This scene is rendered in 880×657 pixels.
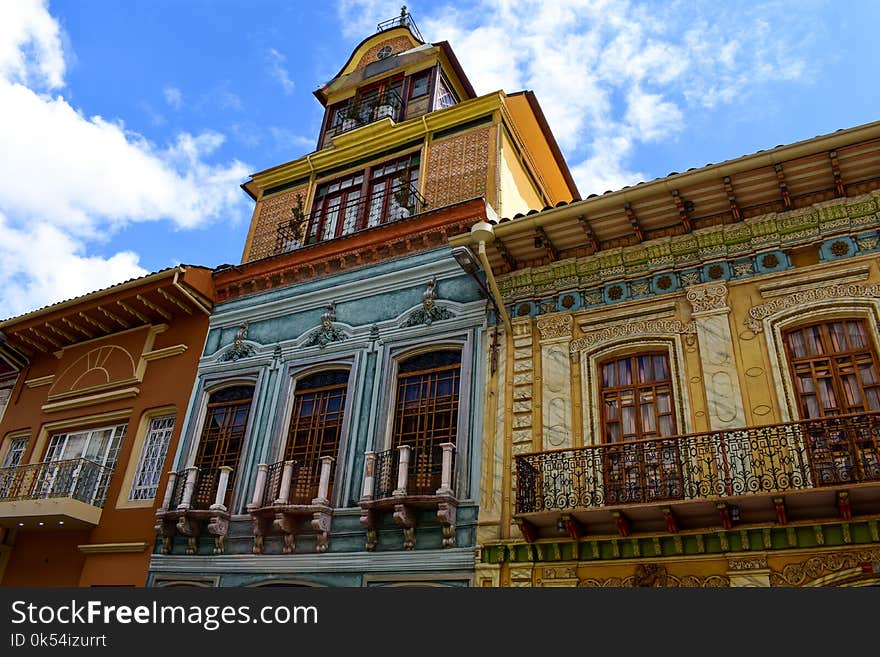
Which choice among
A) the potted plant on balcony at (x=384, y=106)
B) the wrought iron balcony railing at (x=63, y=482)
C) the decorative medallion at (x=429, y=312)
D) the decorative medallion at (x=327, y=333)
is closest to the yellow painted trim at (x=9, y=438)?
the wrought iron balcony railing at (x=63, y=482)

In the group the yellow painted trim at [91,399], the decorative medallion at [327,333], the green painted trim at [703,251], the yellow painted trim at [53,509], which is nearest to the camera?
the green painted trim at [703,251]

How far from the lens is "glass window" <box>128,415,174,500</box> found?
42.3 feet

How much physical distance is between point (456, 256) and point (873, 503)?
6183mm

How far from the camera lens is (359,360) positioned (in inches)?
469

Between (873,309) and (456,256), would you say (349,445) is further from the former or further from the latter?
(873,309)

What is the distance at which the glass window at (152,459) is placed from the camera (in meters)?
12.9

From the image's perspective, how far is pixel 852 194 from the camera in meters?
9.36

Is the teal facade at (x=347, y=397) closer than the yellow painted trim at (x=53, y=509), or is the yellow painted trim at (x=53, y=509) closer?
the teal facade at (x=347, y=397)

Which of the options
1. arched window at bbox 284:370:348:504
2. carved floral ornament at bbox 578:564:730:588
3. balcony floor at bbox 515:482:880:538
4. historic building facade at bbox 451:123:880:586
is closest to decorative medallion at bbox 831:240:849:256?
historic building facade at bbox 451:123:880:586

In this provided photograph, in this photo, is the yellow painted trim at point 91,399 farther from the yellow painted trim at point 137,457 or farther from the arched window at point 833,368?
the arched window at point 833,368

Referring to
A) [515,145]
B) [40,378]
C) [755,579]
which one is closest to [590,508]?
[755,579]

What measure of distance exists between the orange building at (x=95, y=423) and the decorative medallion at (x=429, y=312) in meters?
4.85

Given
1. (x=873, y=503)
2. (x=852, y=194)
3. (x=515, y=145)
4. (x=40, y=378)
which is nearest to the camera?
(x=873, y=503)

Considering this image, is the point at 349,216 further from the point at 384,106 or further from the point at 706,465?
the point at 706,465
